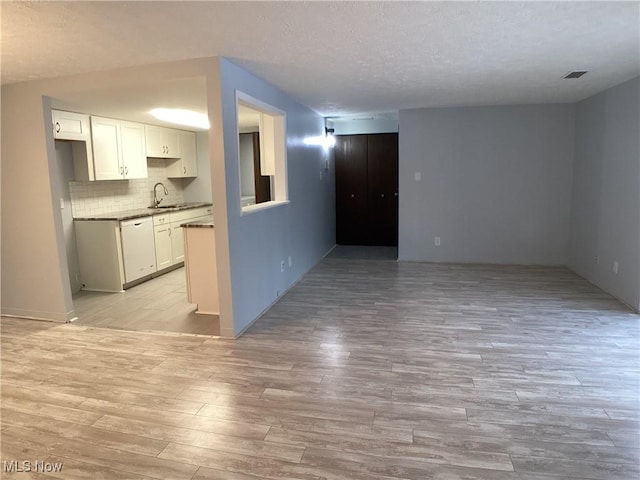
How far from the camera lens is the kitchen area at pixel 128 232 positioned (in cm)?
409

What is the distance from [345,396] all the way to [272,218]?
7.51ft

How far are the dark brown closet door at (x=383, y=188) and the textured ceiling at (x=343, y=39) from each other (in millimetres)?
3141

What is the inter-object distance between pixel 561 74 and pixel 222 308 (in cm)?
384

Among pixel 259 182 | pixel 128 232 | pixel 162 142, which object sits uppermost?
pixel 162 142

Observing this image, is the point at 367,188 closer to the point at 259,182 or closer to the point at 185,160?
the point at 259,182

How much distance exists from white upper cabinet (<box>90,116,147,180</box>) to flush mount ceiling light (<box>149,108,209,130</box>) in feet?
1.62

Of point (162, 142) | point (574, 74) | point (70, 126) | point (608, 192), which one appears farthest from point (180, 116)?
point (608, 192)

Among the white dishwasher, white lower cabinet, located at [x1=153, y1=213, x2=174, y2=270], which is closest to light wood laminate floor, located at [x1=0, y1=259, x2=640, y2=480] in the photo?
the white dishwasher

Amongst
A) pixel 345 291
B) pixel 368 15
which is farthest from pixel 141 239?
pixel 368 15

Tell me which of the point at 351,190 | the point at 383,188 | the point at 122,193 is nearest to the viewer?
the point at 122,193

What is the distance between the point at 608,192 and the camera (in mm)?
4590

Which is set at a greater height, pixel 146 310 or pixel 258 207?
pixel 258 207

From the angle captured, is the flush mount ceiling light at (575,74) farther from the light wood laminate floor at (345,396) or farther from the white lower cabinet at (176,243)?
the white lower cabinet at (176,243)

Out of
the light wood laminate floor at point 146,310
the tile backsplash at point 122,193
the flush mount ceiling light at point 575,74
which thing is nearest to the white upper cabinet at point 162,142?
the tile backsplash at point 122,193
